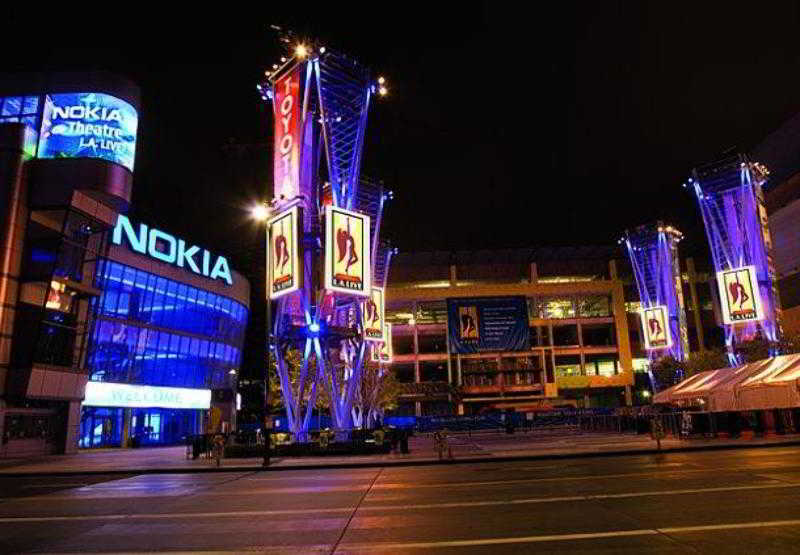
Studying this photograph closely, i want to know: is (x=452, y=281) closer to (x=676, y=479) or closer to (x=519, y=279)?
(x=519, y=279)

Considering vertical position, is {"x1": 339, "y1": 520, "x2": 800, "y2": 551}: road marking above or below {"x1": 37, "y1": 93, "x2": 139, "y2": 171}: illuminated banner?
below

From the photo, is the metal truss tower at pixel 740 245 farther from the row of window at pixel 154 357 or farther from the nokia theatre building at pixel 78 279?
the row of window at pixel 154 357

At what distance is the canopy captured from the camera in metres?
28.0

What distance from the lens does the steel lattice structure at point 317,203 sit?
32219mm

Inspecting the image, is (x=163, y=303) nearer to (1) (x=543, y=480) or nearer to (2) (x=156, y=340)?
(2) (x=156, y=340)

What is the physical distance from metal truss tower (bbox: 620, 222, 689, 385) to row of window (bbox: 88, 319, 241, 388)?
140ft

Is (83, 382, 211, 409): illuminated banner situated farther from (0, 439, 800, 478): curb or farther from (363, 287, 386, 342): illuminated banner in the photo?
(0, 439, 800, 478): curb

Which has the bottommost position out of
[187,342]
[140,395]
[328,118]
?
[140,395]

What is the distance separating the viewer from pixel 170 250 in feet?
177

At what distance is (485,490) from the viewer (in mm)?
13898

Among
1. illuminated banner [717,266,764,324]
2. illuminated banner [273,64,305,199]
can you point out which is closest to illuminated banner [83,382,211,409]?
illuminated banner [273,64,305,199]

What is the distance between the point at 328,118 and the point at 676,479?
25729mm

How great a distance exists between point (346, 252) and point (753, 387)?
20.2m

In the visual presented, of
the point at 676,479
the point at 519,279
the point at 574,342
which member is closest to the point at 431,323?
the point at 519,279
